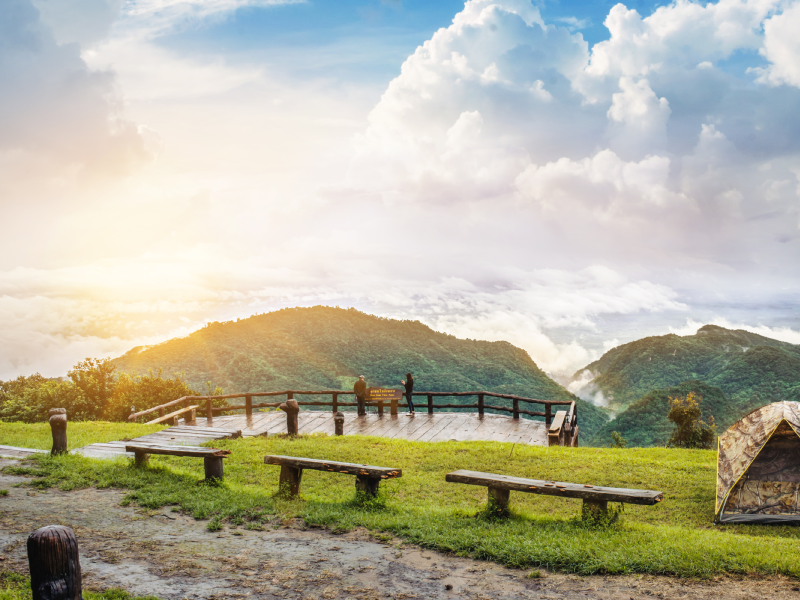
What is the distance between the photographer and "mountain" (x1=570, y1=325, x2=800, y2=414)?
43281mm

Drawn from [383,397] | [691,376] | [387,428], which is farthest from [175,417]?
[691,376]

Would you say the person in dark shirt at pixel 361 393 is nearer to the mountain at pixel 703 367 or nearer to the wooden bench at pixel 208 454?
the wooden bench at pixel 208 454

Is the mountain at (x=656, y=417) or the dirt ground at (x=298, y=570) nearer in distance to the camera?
the dirt ground at (x=298, y=570)

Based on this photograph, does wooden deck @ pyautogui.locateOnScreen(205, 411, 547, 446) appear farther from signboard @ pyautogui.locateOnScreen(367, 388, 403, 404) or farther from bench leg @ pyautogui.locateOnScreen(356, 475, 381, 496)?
bench leg @ pyautogui.locateOnScreen(356, 475, 381, 496)

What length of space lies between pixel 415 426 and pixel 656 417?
83.6 feet

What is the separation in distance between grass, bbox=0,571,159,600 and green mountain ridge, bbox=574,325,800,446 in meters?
33.2

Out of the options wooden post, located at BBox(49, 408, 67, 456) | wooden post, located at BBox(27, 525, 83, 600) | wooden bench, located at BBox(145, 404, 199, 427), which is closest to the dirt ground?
wooden post, located at BBox(27, 525, 83, 600)

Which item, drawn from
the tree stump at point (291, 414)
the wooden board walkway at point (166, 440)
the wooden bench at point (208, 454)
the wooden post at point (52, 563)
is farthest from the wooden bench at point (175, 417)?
the wooden post at point (52, 563)

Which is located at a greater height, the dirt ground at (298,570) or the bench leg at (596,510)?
the bench leg at (596,510)

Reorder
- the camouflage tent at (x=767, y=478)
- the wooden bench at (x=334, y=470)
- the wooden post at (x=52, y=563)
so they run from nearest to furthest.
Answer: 1. the wooden post at (x=52, y=563)
2. the wooden bench at (x=334, y=470)
3. the camouflage tent at (x=767, y=478)

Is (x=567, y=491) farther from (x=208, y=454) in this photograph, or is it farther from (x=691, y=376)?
(x=691, y=376)

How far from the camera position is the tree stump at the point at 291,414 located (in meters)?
13.2

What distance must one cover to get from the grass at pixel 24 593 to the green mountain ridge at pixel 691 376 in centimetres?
3324

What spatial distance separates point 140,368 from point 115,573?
4398cm
